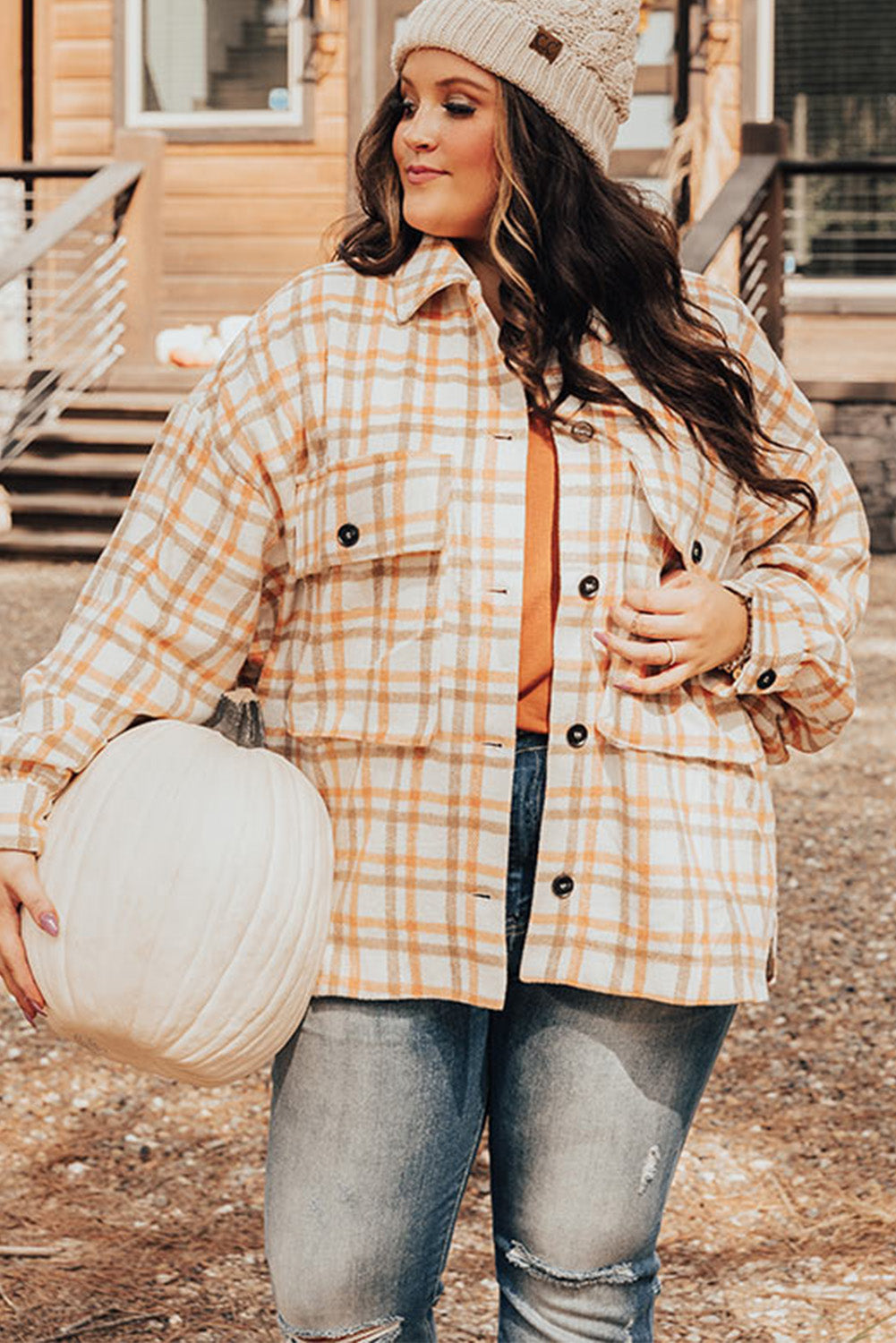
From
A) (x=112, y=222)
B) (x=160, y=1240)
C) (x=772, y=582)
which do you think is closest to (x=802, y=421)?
(x=772, y=582)

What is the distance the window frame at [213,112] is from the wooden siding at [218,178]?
0.06 meters

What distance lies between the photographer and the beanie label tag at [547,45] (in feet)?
6.23

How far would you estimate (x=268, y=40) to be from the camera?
1177cm

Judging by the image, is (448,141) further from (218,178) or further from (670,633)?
(218,178)

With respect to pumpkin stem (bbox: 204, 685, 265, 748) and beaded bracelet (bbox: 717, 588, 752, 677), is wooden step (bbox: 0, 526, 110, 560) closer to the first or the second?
pumpkin stem (bbox: 204, 685, 265, 748)

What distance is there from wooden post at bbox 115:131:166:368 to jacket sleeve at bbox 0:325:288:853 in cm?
821

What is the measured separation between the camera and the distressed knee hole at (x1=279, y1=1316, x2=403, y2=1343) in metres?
1.87

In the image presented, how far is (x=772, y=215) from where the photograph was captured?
8.93 meters

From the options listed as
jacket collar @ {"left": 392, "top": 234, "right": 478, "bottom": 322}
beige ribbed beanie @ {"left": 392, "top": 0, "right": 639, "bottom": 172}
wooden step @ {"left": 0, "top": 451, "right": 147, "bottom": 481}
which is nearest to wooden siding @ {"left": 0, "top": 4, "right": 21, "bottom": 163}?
wooden step @ {"left": 0, "top": 451, "right": 147, "bottom": 481}

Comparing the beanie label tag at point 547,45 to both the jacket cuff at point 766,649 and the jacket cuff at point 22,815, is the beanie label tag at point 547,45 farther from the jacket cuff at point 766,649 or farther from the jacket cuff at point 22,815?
the jacket cuff at point 22,815

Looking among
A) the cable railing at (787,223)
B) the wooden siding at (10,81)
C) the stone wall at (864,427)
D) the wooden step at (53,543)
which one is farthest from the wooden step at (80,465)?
the wooden siding at (10,81)

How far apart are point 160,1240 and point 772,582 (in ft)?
5.89

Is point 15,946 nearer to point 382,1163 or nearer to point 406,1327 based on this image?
point 382,1163

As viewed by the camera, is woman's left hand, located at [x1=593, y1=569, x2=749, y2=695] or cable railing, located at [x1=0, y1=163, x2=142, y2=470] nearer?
woman's left hand, located at [x1=593, y1=569, x2=749, y2=695]
